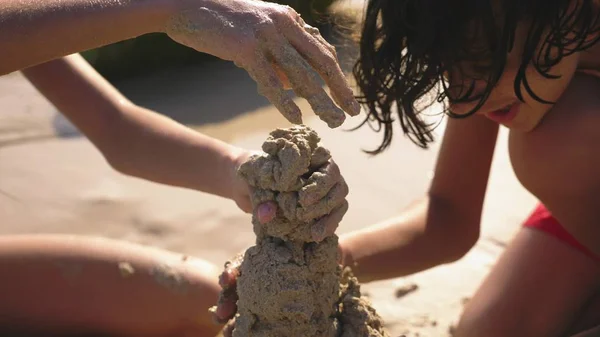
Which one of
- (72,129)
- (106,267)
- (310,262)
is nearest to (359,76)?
(310,262)

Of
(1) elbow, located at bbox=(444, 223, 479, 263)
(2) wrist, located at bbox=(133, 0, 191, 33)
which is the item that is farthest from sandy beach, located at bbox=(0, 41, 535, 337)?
(2) wrist, located at bbox=(133, 0, 191, 33)

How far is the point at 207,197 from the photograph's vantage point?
11.2 feet

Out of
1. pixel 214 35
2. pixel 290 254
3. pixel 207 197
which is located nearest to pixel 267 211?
pixel 290 254

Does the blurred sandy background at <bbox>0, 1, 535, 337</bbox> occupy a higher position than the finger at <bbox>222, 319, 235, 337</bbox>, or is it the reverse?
the blurred sandy background at <bbox>0, 1, 535, 337</bbox>

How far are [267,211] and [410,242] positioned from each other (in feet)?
3.08

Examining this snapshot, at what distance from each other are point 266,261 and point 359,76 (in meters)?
0.78

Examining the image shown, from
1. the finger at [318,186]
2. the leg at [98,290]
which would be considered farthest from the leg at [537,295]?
the finger at [318,186]

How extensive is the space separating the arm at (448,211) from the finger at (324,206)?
2.55 ft

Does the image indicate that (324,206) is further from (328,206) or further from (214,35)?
(214,35)

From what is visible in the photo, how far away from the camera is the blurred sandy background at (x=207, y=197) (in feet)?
9.46

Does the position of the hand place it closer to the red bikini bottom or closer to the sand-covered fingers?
the sand-covered fingers

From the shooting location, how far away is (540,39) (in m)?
1.89

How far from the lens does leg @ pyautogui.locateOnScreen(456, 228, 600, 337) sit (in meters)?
2.52

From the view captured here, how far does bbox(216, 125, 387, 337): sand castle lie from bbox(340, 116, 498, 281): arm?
0.72m
